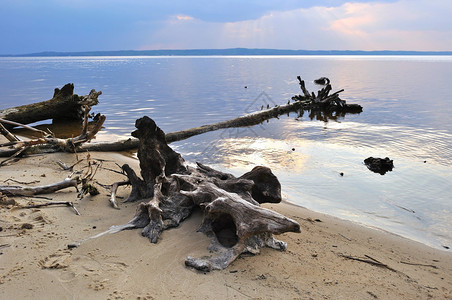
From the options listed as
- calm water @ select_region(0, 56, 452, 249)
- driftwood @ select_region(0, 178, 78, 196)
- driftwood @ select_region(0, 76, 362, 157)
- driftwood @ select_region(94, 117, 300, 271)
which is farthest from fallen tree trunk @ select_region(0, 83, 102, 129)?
driftwood @ select_region(94, 117, 300, 271)

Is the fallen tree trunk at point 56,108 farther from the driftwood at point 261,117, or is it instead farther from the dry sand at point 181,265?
the dry sand at point 181,265

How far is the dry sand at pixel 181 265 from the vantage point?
376 centimetres

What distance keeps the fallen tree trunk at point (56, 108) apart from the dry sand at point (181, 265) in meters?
12.7

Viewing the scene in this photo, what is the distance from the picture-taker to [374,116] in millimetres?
22344

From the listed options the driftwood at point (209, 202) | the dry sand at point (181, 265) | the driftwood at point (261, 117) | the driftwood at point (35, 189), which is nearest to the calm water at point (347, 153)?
the driftwood at point (261, 117)

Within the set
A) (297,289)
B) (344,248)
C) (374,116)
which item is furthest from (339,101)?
(297,289)

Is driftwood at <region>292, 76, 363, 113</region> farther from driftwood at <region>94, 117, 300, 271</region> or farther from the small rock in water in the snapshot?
driftwood at <region>94, 117, 300, 271</region>

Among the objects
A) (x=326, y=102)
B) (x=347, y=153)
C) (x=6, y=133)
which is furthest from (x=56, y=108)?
(x=326, y=102)

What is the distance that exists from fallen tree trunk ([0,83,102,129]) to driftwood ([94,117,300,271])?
1155cm

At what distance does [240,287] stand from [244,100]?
27617 mm

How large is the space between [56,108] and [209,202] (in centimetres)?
1545

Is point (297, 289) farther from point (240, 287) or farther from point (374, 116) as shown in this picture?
point (374, 116)

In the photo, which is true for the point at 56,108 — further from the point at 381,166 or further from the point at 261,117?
the point at 381,166

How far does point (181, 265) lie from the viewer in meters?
4.25
